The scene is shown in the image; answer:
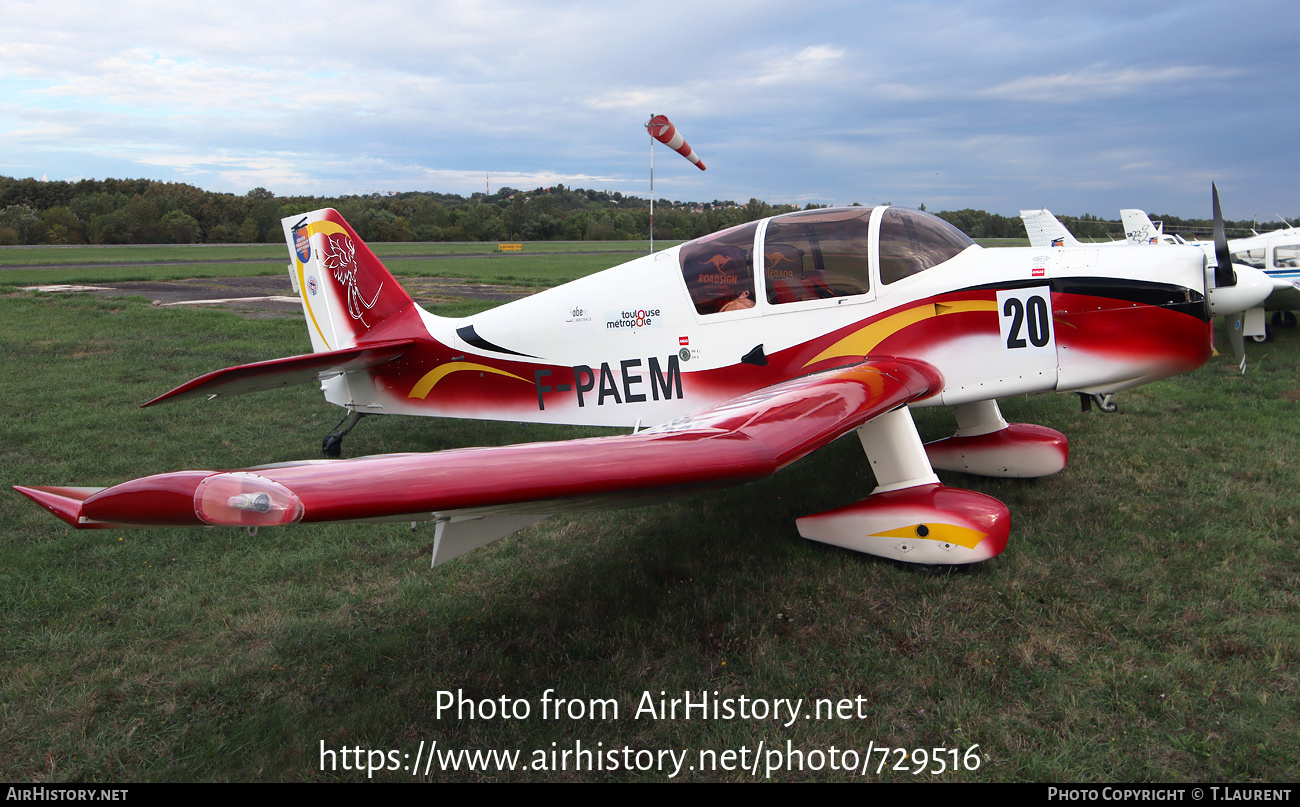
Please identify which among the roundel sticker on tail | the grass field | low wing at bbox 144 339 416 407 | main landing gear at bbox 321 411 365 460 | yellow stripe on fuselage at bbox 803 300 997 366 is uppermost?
the roundel sticker on tail

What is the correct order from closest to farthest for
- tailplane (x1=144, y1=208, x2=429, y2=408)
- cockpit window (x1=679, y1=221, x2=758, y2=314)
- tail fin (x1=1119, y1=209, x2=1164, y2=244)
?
1. cockpit window (x1=679, y1=221, x2=758, y2=314)
2. tailplane (x1=144, y1=208, x2=429, y2=408)
3. tail fin (x1=1119, y1=209, x2=1164, y2=244)

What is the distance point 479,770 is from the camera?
2773mm

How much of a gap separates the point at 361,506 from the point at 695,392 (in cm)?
342

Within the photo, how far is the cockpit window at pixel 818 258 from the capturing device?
5070 millimetres

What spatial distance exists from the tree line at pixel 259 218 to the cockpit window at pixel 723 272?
41495 mm

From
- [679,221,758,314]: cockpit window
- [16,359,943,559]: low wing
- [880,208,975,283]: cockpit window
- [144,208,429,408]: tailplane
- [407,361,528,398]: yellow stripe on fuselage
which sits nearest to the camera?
[16,359,943,559]: low wing

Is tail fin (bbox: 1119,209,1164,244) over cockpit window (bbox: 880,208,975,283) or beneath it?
over

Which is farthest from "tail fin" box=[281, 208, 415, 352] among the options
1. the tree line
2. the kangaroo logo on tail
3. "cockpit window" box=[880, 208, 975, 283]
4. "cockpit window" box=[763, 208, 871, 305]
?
the tree line

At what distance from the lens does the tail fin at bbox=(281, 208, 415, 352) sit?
22.8ft

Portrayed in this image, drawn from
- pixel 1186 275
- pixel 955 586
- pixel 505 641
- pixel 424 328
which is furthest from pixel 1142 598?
pixel 424 328

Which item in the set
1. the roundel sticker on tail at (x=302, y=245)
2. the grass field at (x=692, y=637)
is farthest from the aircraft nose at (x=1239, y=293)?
the roundel sticker on tail at (x=302, y=245)

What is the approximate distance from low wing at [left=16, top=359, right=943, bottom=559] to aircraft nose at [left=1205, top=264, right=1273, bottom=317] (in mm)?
2945

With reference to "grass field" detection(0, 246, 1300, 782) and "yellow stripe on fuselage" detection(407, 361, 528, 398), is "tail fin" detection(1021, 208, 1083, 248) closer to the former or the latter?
"grass field" detection(0, 246, 1300, 782)

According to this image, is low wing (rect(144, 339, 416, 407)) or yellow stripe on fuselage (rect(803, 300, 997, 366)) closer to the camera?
yellow stripe on fuselage (rect(803, 300, 997, 366))
